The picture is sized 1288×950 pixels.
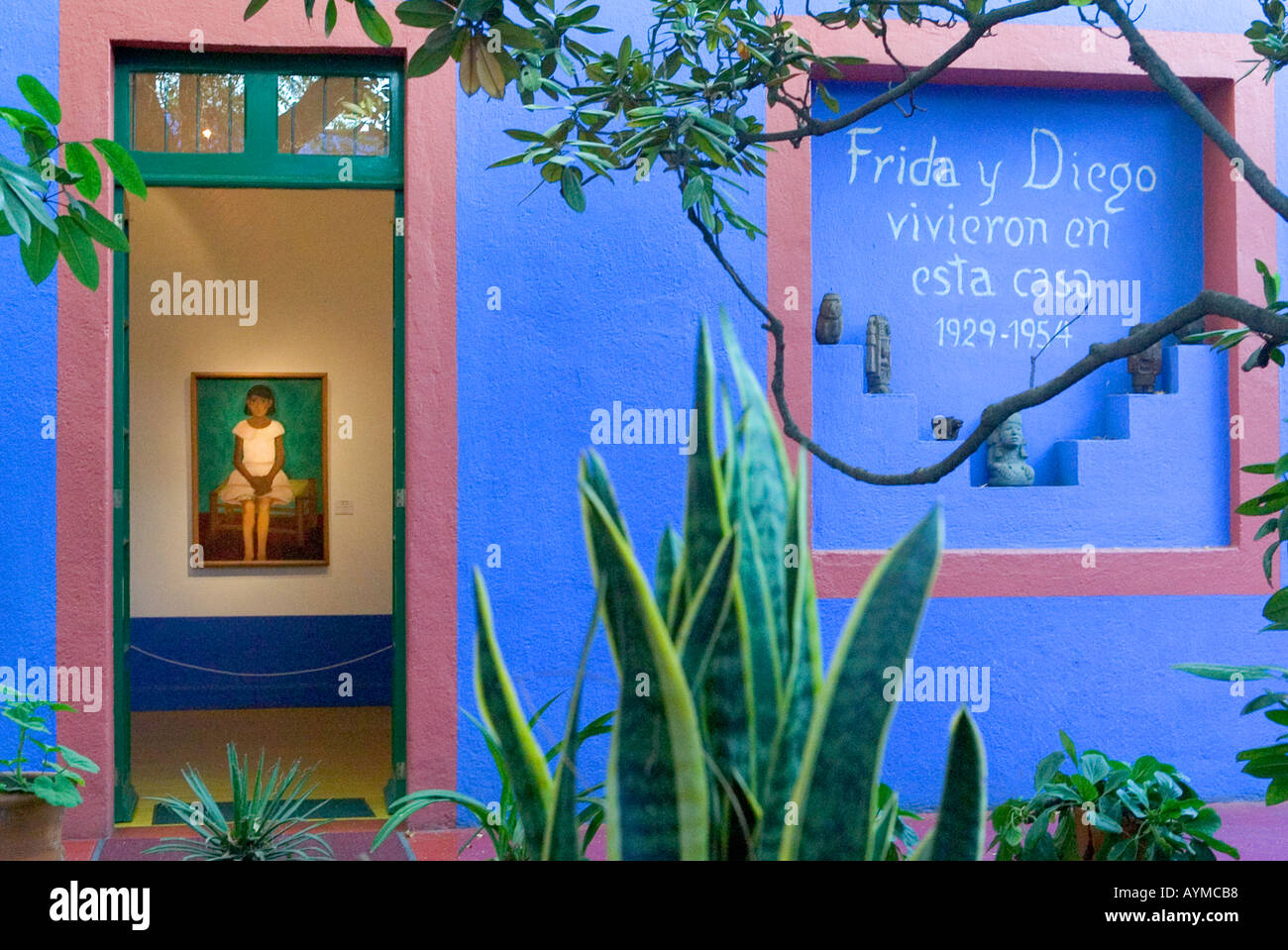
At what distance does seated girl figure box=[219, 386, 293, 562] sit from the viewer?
21.9 ft

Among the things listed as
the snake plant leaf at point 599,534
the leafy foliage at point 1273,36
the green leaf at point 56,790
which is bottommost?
the green leaf at point 56,790

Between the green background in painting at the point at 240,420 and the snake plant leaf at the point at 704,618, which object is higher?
the green background in painting at the point at 240,420

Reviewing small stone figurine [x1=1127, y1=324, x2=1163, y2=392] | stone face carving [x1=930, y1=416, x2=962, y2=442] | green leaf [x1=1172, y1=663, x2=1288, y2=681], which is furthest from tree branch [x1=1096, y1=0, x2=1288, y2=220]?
small stone figurine [x1=1127, y1=324, x2=1163, y2=392]

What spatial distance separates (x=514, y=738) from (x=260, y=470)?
5752 mm

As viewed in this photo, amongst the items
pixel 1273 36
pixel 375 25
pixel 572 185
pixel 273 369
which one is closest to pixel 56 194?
pixel 375 25

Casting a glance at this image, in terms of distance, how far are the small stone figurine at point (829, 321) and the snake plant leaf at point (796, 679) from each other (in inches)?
114

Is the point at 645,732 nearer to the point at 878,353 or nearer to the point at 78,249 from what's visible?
the point at 78,249

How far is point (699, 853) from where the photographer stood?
4.13 feet

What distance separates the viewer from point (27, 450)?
3.80 m

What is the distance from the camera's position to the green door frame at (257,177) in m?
3.92

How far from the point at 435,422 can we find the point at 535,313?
1.60 ft

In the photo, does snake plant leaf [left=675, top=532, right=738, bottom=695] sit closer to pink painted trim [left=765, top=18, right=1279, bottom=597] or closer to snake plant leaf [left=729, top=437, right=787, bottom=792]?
snake plant leaf [left=729, top=437, right=787, bottom=792]

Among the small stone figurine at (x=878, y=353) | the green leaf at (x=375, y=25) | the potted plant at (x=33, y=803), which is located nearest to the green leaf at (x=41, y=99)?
the green leaf at (x=375, y=25)
